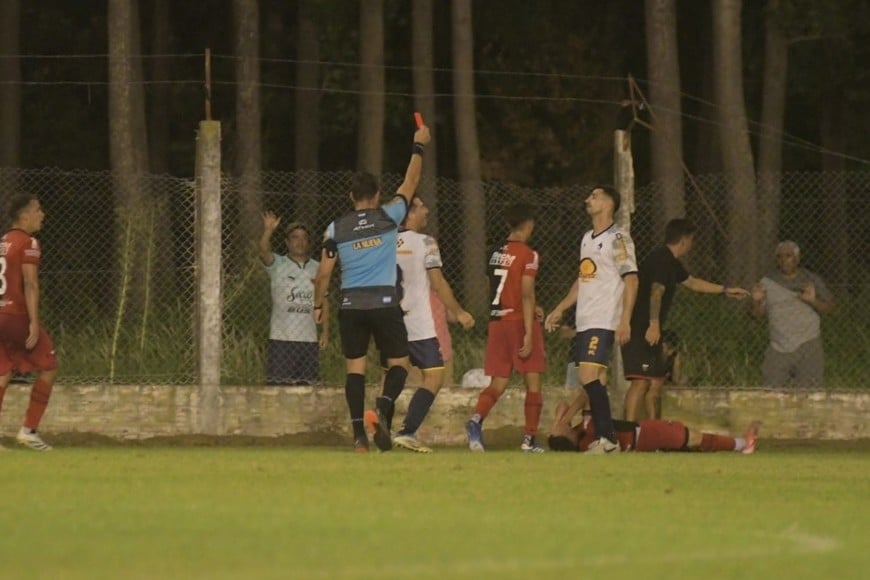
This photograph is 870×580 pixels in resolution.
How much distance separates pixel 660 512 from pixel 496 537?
1.47 meters

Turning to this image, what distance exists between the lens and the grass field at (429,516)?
30.4ft

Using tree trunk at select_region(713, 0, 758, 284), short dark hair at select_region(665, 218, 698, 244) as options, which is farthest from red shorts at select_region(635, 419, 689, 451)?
tree trunk at select_region(713, 0, 758, 284)

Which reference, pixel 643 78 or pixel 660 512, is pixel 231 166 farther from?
pixel 660 512

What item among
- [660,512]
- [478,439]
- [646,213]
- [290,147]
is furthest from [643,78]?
[660,512]

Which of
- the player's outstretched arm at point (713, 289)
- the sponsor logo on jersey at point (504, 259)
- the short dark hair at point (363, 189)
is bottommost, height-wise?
the player's outstretched arm at point (713, 289)

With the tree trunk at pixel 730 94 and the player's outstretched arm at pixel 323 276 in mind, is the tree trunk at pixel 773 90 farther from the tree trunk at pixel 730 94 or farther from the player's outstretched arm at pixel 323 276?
the player's outstretched arm at pixel 323 276

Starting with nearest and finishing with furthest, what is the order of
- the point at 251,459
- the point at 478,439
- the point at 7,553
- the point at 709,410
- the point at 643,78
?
the point at 7,553
the point at 251,459
the point at 478,439
the point at 709,410
the point at 643,78

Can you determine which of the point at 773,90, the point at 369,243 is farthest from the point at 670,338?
the point at 773,90

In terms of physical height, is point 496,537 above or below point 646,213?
below

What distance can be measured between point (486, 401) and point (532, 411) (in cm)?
34

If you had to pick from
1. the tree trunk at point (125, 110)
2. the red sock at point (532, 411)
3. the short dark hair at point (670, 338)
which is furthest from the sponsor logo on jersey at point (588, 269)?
the tree trunk at point (125, 110)

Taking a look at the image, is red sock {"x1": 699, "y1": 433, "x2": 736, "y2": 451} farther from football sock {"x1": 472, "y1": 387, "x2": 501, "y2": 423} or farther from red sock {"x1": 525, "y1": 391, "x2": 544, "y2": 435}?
football sock {"x1": 472, "y1": 387, "x2": 501, "y2": 423}

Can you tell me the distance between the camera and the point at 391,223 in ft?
49.9

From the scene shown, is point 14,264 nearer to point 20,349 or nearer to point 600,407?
point 20,349
